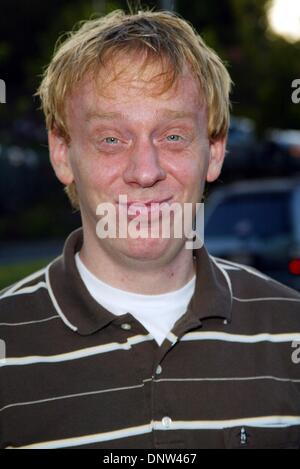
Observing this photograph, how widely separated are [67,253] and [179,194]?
1.46ft

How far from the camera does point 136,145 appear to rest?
2891 mm

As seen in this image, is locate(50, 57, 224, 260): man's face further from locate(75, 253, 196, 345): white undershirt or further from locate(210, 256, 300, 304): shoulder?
locate(210, 256, 300, 304): shoulder

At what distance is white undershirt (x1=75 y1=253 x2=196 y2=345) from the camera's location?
2975mm

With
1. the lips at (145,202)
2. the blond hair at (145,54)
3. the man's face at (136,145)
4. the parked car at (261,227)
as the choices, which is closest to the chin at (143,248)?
the man's face at (136,145)

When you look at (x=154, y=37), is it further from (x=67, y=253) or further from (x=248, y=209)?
(x=248, y=209)

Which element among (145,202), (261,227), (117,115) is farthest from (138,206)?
(261,227)

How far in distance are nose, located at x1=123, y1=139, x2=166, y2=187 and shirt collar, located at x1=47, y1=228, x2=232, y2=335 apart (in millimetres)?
389

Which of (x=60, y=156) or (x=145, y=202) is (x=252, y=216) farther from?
(x=145, y=202)

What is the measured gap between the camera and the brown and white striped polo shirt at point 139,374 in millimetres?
2773

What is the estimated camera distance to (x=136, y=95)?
2.89 meters

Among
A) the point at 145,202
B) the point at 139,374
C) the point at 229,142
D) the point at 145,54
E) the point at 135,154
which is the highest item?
the point at 229,142

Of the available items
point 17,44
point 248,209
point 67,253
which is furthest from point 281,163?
point 67,253

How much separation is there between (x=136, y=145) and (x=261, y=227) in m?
6.87

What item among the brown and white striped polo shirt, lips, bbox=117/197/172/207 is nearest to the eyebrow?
lips, bbox=117/197/172/207
